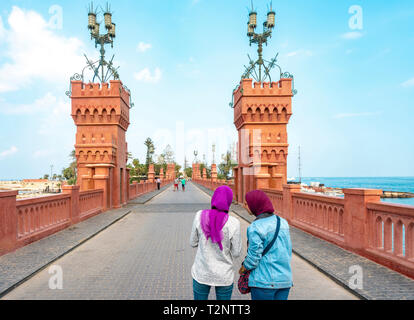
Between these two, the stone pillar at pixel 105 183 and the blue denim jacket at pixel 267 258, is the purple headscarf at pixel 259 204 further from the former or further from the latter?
the stone pillar at pixel 105 183

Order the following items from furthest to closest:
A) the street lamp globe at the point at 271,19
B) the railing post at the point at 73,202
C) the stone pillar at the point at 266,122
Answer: the street lamp globe at the point at 271,19, the stone pillar at the point at 266,122, the railing post at the point at 73,202

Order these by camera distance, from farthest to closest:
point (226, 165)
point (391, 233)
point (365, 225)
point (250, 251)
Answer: point (226, 165), point (365, 225), point (391, 233), point (250, 251)

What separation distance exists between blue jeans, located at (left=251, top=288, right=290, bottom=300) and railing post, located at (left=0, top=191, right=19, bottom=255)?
6561 millimetres

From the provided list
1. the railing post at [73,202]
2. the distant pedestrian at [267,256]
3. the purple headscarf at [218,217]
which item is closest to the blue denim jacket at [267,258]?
the distant pedestrian at [267,256]

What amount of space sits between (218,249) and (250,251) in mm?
343

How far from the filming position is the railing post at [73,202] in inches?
452

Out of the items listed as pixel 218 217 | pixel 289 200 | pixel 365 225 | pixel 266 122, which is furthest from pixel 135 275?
pixel 266 122

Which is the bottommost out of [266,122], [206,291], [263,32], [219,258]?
[206,291]

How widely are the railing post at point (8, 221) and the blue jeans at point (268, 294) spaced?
21.5ft

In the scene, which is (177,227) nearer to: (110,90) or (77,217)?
(77,217)

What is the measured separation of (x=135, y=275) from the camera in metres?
5.87

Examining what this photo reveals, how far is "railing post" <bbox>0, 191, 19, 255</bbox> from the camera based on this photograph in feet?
23.3

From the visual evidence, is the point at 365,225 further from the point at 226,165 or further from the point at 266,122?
the point at 226,165
